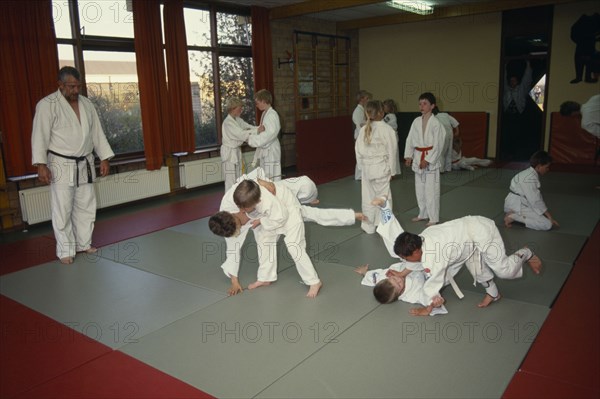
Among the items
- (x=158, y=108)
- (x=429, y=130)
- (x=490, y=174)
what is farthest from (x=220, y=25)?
(x=490, y=174)

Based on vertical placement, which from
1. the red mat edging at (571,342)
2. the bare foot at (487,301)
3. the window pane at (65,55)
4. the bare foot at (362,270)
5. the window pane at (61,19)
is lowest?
the red mat edging at (571,342)

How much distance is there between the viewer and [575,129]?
27.1 feet

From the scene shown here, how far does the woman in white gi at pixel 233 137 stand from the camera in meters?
5.55

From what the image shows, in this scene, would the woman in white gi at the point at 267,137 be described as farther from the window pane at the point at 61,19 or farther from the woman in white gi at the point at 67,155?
the window pane at the point at 61,19

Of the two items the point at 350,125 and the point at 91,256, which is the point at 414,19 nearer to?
the point at 350,125

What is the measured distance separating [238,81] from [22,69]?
3.47m

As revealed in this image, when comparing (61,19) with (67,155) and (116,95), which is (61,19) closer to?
(116,95)

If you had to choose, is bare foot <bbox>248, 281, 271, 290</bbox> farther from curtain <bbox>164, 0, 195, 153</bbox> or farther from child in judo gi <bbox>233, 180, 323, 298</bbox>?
curtain <bbox>164, 0, 195, 153</bbox>

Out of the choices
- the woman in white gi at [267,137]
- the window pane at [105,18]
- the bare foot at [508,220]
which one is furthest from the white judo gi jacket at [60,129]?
the bare foot at [508,220]

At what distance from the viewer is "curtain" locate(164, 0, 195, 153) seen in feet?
21.8

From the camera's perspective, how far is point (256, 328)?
2.97 m

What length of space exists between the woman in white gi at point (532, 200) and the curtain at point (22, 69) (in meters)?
5.00

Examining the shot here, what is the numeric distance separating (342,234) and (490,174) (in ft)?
13.0

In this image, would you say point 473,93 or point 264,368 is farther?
point 473,93
